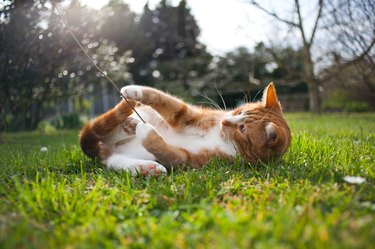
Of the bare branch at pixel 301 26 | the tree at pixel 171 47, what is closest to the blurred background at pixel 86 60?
the bare branch at pixel 301 26

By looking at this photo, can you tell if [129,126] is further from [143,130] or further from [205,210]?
[205,210]

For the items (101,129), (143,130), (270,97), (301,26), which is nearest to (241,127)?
(270,97)

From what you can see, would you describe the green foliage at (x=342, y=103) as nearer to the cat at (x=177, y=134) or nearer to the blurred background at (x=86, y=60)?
the blurred background at (x=86, y=60)

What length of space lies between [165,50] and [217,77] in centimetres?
848

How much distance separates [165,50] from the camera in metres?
26.2

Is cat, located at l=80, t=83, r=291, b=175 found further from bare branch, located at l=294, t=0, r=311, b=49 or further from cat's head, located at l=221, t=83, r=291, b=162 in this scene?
bare branch, located at l=294, t=0, r=311, b=49

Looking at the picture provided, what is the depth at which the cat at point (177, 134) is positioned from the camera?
90.5 inches

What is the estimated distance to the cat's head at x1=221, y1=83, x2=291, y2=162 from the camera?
231 centimetres

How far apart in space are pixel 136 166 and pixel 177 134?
0.63 m

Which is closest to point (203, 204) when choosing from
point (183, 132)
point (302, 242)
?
point (302, 242)

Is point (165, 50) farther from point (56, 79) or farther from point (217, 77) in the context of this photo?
point (56, 79)

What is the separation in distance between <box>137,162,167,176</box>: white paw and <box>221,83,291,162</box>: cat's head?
2.17 feet

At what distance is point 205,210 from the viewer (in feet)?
4.12

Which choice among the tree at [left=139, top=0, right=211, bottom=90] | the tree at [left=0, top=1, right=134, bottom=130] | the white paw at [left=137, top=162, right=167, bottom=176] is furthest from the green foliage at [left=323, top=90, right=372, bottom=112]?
the white paw at [left=137, top=162, right=167, bottom=176]
